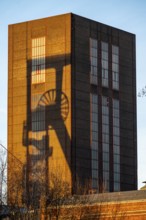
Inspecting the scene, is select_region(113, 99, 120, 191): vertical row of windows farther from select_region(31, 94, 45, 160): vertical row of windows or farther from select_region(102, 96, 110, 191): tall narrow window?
select_region(31, 94, 45, 160): vertical row of windows

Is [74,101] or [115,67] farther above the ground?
[115,67]

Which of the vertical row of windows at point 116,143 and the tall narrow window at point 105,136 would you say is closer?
the tall narrow window at point 105,136

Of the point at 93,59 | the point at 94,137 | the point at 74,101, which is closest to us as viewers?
the point at 74,101

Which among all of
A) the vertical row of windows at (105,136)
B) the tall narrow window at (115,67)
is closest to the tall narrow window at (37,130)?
the vertical row of windows at (105,136)

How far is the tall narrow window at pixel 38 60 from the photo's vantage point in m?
158

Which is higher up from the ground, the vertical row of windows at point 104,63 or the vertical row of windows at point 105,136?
the vertical row of windows at point 104,63

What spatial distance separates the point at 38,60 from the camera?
160 meters

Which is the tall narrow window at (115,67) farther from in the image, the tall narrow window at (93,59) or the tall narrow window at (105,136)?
the tall narrow window at (93,59)

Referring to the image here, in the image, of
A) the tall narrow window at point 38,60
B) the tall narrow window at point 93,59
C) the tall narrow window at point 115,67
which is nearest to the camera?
the tall narrow window at point 38,60

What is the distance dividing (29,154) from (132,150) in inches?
746

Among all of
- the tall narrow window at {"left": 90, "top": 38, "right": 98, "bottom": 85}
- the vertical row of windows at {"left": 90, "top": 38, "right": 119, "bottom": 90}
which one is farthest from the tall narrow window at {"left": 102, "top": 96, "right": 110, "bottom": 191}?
the tall narrow window at {"left": 90, "top": 38, "right": 98, "bottom": 85}

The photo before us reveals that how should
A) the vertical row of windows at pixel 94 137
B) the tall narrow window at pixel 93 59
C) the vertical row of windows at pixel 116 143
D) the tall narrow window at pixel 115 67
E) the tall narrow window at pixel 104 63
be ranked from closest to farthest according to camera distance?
the vertical row of windows at pixel 94 137, the tall narrow window at pixel 93 59, the vertical row of windows at pixel 116 143, the tall narrow window at pixel 104 63, the tall narrow window at pixel 115 67

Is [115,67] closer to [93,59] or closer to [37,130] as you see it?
[93,59]

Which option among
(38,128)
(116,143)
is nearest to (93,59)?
(116,143)
